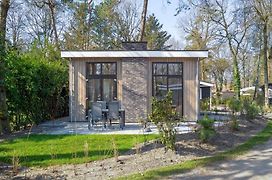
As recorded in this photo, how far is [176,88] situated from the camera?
14508mm

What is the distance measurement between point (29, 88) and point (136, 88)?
454 centimetres

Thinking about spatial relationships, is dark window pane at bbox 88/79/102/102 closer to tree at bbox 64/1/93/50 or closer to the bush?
the bush

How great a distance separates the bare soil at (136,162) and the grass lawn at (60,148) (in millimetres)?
421

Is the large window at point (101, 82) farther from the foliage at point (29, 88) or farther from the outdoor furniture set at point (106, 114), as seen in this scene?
the outdoor furniture set at point (106, 114)

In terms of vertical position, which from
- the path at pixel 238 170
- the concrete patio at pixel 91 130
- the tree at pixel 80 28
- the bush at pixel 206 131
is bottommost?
the path at pixel 238 170

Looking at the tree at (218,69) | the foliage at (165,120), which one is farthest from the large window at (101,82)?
the tree at (218,69)

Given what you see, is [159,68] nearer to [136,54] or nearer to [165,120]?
[136,54]

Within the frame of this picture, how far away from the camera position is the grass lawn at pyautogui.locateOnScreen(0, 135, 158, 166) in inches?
274

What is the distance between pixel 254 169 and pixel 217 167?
0.68 meters

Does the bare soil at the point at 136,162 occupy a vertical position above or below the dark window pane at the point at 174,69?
below

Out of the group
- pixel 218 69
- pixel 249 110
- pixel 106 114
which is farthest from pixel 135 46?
pixel 218 69

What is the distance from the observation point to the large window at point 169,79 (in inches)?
568

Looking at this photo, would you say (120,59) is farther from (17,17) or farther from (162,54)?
(17,17)

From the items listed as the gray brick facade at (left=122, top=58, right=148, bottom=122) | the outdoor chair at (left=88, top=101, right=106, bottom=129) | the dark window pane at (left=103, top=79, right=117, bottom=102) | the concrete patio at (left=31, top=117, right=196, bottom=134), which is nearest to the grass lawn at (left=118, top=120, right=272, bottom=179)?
the concrete patio at (left=31, top=117, right=196, bottom=134)
